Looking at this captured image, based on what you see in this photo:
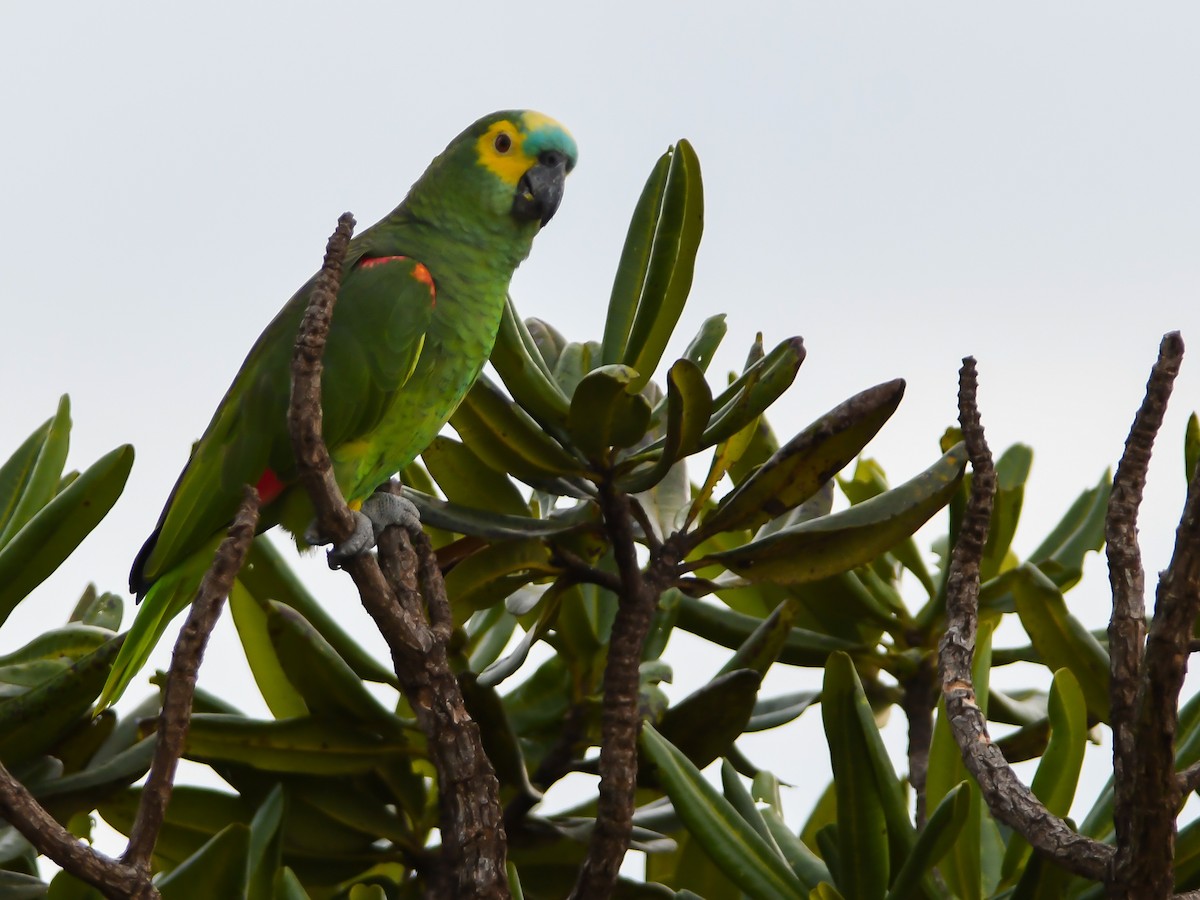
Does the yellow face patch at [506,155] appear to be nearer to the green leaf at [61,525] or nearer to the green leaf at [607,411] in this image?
the green leaf at [607,411]

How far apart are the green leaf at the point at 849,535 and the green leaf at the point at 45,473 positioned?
1.03 m

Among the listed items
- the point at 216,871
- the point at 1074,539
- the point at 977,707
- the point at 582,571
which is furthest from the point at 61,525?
the point at 1074,539

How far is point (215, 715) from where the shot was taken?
1400mm

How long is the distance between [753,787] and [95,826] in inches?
35.5

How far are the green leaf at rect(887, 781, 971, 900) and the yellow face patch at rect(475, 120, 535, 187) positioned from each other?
134cm

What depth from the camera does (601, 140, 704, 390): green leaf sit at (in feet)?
5.31

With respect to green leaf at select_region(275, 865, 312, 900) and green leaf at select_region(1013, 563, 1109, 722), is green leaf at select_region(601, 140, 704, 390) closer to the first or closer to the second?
green leaf at select_region(1013, 563, 1109, 722)

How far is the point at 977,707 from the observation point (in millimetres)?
1223

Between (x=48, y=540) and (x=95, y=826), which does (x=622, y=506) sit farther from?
(x=95, y=826)

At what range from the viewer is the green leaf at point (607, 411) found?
1.43 metres

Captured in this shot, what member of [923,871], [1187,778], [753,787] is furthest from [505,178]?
[1187,778]

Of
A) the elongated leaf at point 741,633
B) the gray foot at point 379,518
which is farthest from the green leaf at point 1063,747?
the gray foot at point 379,518

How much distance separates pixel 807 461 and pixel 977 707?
0.40 metres

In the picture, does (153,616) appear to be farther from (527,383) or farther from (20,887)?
(527,383)
